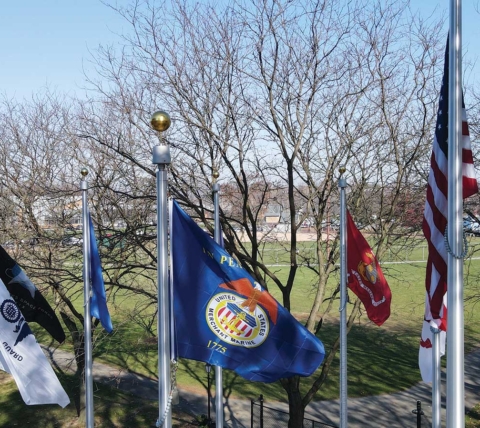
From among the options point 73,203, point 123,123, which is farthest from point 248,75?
point 73,203

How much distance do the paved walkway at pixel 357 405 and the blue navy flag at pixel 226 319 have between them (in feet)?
25.3

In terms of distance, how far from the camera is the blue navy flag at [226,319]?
481 cm

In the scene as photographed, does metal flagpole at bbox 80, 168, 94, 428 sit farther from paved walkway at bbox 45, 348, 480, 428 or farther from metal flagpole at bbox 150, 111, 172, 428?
paved walkway at bbox 45, 348, 480, 428

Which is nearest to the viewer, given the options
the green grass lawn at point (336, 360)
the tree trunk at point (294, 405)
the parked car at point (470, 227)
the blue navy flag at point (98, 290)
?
the blue navy flag at point (98, 290)

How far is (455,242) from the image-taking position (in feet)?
11.8

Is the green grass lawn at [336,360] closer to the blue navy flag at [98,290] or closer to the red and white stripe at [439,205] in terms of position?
the blue navy flag at [98,290]

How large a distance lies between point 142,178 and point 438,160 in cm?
775

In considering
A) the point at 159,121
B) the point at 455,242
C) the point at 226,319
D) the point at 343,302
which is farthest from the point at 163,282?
the point at 343,302

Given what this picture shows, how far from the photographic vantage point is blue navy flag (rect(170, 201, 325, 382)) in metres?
4.81

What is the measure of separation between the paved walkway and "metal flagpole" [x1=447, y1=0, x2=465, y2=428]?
942 cm

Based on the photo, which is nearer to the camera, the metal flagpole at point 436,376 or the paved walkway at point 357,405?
the metal flagpole at point 436,376

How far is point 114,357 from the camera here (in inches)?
765

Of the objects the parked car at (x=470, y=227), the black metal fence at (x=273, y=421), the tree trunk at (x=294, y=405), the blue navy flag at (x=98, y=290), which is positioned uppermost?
the parked car at (x=470, y=227)

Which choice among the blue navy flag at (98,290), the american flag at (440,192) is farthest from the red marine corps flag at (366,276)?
the blue navy flag at (98,290)
